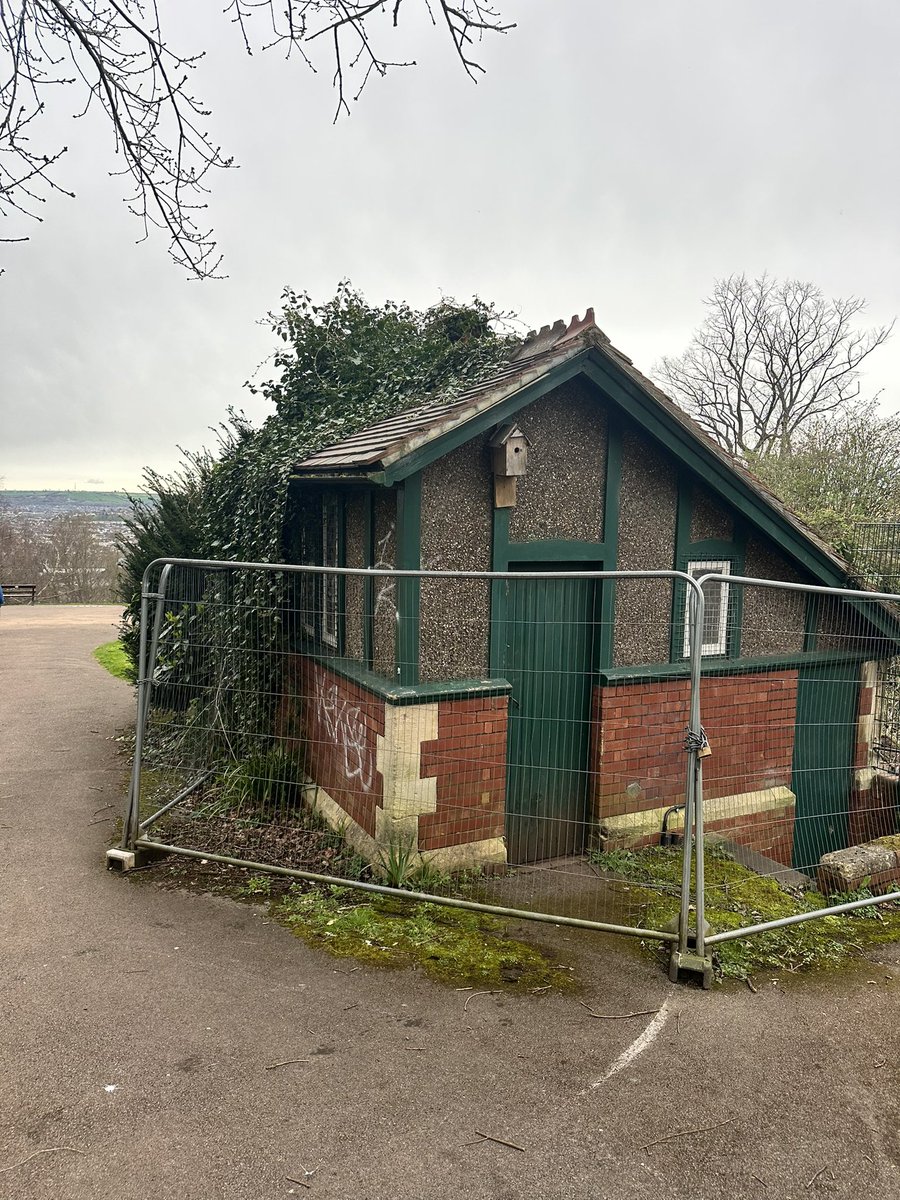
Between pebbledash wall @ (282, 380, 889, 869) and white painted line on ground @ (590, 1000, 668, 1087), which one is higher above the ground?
pebbledash wall @ (282, 380, 889, 869)

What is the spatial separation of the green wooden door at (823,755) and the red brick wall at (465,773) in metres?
3.23

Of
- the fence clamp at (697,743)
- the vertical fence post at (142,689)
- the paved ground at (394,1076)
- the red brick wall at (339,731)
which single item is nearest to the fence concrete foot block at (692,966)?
the paved ground at (394,1076)

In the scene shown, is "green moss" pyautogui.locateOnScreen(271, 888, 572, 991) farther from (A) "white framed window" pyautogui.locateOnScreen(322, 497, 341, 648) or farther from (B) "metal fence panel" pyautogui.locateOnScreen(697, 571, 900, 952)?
(A) "white framed window" pyautogui.locateOnScreen(322, 497, 341, 648)

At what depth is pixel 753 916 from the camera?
4785mm

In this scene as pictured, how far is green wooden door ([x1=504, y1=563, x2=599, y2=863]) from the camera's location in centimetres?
575

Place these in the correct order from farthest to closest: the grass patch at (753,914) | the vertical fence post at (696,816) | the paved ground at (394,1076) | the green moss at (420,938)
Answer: the grass patch at (753,914) → the green moss at (420,938) → the vertical fence post at (696,816) → the paved ground at (394,1076)

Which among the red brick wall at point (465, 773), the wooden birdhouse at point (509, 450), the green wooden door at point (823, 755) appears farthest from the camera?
the green wooden door at point (823, 755)

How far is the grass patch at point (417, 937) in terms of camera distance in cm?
408

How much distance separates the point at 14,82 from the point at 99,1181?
4.85m

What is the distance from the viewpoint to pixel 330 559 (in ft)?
23.3

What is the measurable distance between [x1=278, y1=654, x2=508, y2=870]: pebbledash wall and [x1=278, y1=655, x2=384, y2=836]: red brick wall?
1 cm

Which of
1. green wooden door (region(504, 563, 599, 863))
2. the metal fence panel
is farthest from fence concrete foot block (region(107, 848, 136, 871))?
the metal fence panel

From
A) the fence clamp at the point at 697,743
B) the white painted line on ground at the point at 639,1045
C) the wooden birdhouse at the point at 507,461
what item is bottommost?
the white painted line on ground at the point at 639,1045

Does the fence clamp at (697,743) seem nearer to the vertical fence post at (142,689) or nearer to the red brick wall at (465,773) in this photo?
the red brick wall at (465,773)
